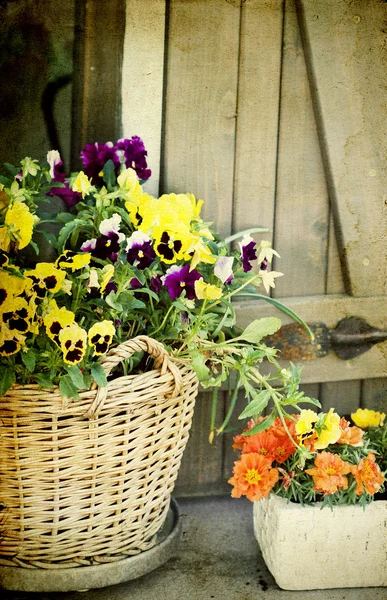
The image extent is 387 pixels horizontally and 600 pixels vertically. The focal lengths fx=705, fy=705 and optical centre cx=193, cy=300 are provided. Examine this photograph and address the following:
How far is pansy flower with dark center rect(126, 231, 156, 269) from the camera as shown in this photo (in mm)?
1376

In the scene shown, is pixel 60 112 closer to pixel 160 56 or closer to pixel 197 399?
pixel 160 56

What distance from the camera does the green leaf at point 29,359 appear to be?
4.29 ft

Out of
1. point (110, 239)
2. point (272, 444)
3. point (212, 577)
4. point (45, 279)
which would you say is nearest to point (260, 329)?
point (272, 444)

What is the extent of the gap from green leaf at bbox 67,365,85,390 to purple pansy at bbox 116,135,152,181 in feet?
1.85

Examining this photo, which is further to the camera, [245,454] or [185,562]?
[185,562]

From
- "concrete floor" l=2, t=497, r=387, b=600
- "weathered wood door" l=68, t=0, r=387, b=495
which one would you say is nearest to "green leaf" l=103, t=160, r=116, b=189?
"weathered wood door" l=68, t=0, r=387, b=495

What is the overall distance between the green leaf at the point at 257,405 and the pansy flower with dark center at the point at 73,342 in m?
0.37

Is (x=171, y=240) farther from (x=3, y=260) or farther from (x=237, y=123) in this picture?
(x=237, y=123)

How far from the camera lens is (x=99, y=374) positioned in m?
1.33

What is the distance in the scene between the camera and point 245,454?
1584mm

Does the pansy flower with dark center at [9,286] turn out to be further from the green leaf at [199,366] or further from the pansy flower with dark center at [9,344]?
the green leaf at [199,366]

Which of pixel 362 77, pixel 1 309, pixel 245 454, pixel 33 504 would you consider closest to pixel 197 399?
pixel 245 454

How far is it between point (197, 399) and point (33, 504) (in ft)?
2.15

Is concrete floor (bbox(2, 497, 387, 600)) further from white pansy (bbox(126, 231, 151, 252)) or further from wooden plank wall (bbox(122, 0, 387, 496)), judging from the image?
white pansy (bbox(126, 231, 151, 252))
